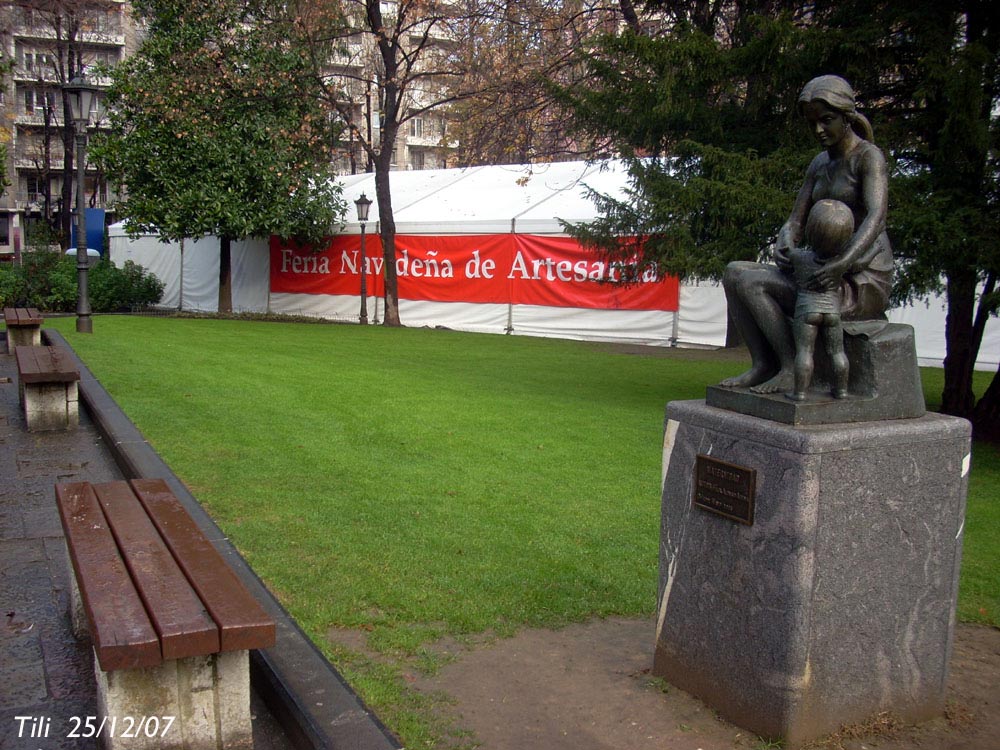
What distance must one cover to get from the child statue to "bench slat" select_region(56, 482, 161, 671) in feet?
7.56

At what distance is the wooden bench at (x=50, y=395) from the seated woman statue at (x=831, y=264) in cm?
624

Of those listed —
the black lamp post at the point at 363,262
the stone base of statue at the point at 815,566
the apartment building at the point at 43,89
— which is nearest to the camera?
the stone base of statue at the point at 815,566

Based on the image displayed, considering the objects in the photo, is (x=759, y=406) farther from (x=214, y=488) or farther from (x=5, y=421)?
(x=5, y=421)

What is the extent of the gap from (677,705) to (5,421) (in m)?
7.23

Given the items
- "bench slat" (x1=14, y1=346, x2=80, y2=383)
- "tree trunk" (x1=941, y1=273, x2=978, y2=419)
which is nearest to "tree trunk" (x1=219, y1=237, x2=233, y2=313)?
"bench slat" (x1=14, y1=346, x2=80, y2=383)

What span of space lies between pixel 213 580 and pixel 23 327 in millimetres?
11116

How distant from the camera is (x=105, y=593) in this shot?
3.21 metres

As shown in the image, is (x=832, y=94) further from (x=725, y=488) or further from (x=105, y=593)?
(x=105, y=593)

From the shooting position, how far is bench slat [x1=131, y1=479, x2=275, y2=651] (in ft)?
9.78

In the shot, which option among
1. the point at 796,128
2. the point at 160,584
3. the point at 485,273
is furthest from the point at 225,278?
the point at 160,584

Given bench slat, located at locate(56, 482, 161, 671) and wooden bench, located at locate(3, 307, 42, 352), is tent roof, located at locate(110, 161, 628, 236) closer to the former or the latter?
wooden bench, located at locate(3, 307, 42, 352)

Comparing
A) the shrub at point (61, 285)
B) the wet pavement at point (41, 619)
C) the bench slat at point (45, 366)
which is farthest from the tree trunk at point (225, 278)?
the wet pavement at point (41, 619)

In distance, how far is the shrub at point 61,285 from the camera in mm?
24641

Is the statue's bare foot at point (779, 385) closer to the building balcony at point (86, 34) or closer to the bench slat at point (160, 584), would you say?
the bench slat at point (160, 584)
